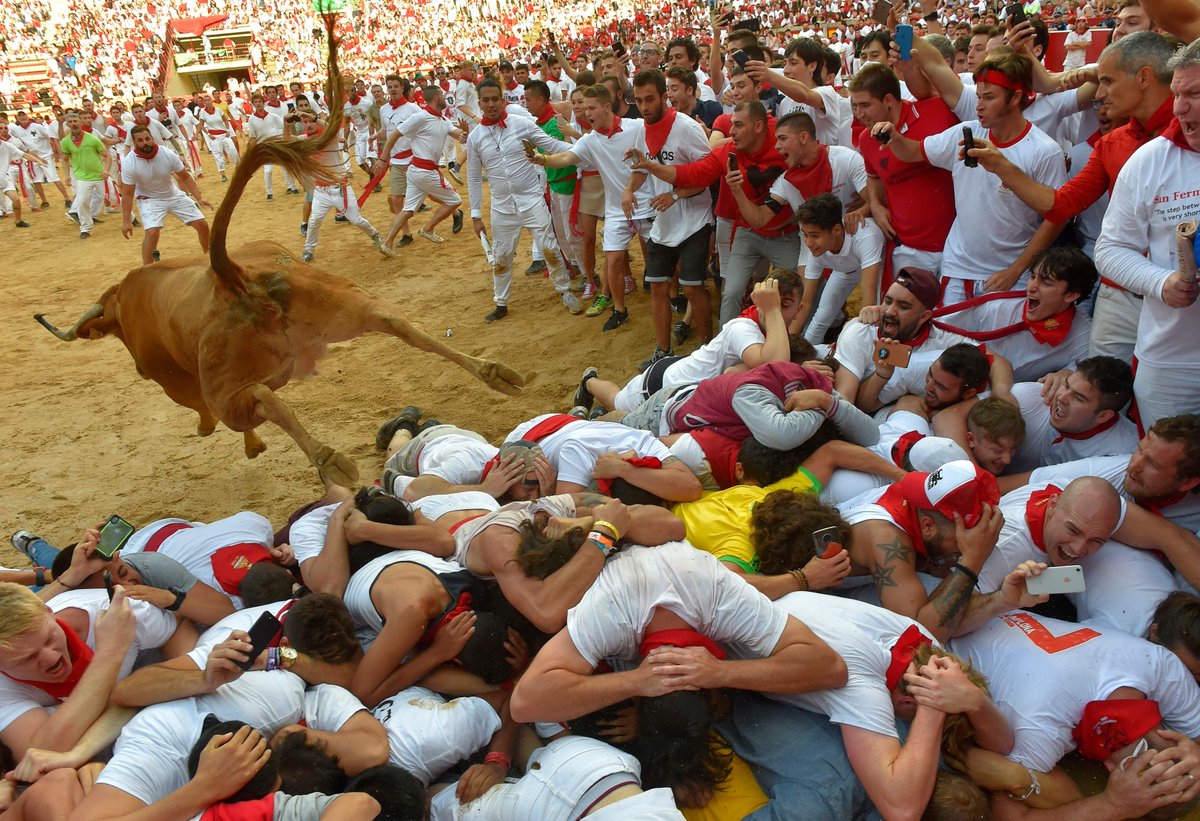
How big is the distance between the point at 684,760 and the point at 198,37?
45.1 metres

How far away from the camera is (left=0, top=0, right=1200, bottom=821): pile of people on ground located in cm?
266

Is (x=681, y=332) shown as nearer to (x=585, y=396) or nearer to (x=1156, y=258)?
(x=585, y=396)

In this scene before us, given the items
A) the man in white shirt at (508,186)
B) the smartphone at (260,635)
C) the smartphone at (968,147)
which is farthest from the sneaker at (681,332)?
the smartphone at (260,635)

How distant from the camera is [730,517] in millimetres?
3672

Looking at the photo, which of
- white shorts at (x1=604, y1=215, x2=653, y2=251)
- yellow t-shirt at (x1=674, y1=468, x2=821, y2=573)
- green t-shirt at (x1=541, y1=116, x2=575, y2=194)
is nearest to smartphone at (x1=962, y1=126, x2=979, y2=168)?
yellow t-shirt at (x1=674, y1=468, x2=821, y2=573)

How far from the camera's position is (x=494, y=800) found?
2.69m

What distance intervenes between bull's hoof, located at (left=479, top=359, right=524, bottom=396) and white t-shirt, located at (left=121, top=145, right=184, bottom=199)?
7.69 metres

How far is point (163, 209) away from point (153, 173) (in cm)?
46

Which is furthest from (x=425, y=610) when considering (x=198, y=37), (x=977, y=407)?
(x=198, y=37)

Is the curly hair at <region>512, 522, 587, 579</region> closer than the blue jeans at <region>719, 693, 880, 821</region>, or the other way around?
the blue jeans at <region>719, 693, 880, 821</region>

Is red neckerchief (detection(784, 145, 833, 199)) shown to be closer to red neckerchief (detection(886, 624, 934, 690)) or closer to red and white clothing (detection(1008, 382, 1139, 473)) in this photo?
red and white clothing (detection(1008, 382, 1139, 473))

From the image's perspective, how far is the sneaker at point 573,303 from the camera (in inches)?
330

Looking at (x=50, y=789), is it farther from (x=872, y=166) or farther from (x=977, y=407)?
(x=872, y=166)

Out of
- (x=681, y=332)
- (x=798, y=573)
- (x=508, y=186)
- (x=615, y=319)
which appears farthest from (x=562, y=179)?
(x=798, y=573)
